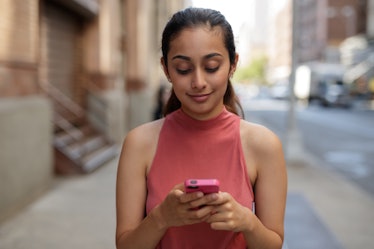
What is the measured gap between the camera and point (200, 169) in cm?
201

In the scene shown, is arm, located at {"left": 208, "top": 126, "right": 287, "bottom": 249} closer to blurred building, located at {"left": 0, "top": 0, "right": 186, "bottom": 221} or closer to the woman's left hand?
the woman's left hand

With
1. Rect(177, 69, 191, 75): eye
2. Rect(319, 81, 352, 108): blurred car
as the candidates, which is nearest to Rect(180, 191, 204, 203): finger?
Rect(177, 69, 191, 75): eye

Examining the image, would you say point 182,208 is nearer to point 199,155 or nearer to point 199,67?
point 199,155

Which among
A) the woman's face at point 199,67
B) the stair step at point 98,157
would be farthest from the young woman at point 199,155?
the stair step at point 98,157

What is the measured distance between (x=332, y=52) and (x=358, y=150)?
75.5m

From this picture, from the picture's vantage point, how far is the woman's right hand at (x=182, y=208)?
5.29 feet

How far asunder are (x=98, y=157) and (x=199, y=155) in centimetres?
960

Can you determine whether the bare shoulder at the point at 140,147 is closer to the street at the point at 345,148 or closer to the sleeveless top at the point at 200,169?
the sleeveless top at the point at 200,169

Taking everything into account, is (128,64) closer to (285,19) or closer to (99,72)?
(99,72)

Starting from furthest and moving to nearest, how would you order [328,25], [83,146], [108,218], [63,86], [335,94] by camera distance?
[328,25] → [335,94] → [63,86] → [83,146] → [108,218]

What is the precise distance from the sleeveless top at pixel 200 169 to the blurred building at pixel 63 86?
16.7 ft

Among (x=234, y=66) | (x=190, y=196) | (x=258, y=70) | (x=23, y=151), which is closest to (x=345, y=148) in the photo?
(x=23, y=151)

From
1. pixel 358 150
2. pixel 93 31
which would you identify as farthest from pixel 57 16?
pixel 358 150

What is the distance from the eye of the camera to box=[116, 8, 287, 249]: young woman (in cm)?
193
